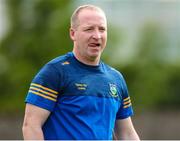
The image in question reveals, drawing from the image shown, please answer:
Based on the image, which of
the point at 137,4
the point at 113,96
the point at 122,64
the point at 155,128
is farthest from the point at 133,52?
the point at 113,96

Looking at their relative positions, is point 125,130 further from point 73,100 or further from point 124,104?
point 73,100

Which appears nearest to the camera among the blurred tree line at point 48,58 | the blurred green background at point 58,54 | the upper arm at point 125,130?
the upper arm at point 125,130

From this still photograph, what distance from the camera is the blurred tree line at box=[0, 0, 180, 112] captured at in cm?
2839

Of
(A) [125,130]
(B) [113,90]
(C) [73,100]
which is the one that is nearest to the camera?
(C) [73,100]

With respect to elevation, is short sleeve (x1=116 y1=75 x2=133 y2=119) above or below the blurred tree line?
above

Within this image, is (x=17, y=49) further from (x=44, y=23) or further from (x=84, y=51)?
(x=84, y=51)

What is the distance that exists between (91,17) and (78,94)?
0.61 m

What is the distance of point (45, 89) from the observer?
680 centimetres

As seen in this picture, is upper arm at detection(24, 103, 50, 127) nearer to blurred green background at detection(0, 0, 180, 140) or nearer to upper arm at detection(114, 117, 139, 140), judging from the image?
upper arm at detection(114, 117, 139, 140)

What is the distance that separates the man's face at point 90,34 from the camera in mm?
7008

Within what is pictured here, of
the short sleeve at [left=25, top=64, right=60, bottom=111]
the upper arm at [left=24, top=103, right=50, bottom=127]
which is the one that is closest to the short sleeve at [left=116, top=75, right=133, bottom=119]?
the short sleeve at [left=25, top=64, right=60, bottom=111]

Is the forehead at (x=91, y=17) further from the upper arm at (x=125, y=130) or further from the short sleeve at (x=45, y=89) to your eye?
the upper arm at (x=125, y=130)

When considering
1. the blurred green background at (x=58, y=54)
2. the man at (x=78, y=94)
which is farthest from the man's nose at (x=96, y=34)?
the blurred green background at (x=58, y=54)

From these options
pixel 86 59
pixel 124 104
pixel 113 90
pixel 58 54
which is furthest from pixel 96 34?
pixel 58 54
